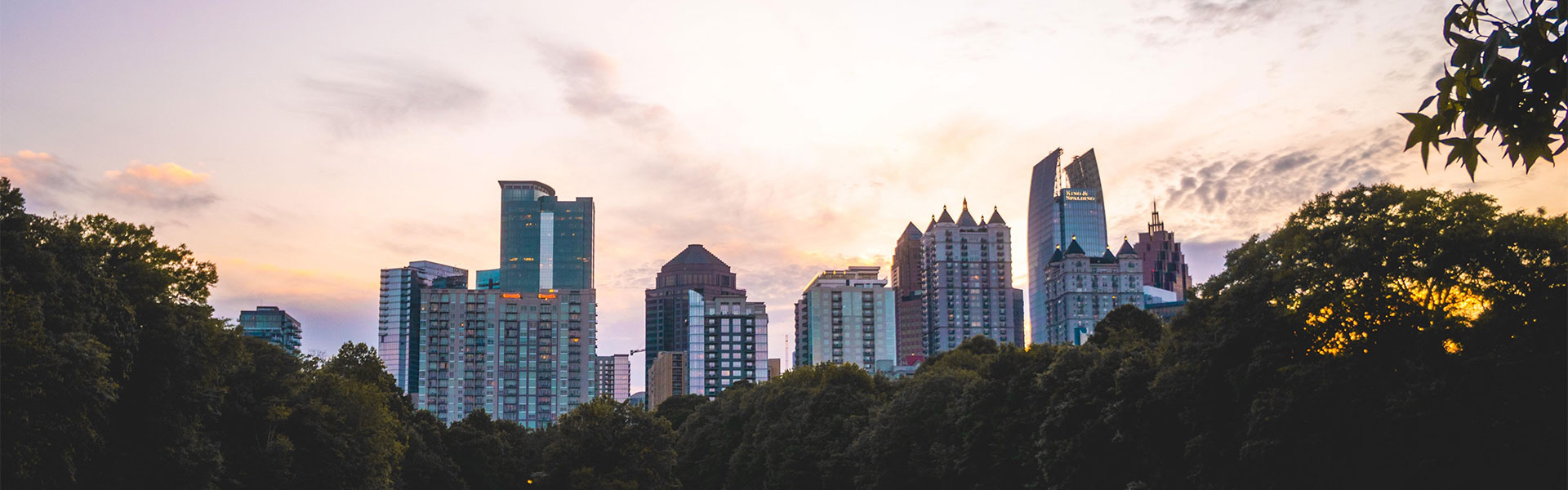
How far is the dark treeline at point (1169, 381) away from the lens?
3366 cm

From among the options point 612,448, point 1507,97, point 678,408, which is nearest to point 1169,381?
point 1507,97

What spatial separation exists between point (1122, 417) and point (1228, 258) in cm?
809

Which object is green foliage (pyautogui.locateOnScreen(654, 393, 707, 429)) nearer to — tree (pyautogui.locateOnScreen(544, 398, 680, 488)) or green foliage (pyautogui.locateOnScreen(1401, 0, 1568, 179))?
tree (pyautogui.locateOnScreen(544, 398, 680, 488))

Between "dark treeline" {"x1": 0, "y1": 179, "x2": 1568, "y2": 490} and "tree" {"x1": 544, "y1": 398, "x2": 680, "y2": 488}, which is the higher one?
"dark treeline" {"x1": 0, "y1": 179, "x2": 1568, "y2": 490}

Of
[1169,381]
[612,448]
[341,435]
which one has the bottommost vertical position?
[612,448]

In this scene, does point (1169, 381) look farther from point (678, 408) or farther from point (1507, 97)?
point (678, 408)

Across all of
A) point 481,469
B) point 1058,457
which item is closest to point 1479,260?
point 1058,457

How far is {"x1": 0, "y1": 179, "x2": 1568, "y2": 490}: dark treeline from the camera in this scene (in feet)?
110

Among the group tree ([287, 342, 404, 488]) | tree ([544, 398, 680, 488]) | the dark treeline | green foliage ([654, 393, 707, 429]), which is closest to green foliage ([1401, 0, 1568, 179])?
the dark treeline

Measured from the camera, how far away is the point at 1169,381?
4466 cm

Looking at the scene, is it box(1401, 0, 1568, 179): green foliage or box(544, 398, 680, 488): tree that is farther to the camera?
box(544, 398, 680, 488): tree

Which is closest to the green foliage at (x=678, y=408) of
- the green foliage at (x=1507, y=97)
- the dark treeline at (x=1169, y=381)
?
the dark treeline at (x=1169, y=381)

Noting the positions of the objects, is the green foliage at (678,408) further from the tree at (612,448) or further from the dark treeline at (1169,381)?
the dark treeline at (1169,381)

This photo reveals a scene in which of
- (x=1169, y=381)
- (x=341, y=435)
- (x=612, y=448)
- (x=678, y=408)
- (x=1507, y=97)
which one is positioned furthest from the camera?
(x=678, y=408)
